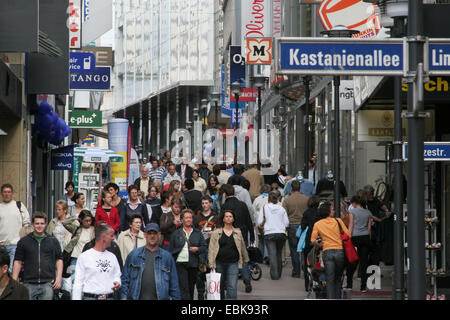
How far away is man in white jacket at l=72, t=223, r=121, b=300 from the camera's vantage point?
1032 centimetres

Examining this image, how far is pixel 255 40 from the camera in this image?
93.2 ft

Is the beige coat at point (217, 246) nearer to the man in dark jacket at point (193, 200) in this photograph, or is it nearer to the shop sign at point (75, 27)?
the man in dark jacket at point (193, 200)

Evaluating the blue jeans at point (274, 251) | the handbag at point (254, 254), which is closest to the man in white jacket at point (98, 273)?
the handbag at point (254, 254)

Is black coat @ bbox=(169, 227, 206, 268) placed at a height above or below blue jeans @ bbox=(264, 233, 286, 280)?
above

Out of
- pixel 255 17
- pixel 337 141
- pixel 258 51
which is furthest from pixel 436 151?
pixel 255 17

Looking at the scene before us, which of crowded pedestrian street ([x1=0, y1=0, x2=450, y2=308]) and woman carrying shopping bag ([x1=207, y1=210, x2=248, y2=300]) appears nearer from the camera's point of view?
crowded pedestrian street ([x1=0, y1=0, x2=450, y2=308])

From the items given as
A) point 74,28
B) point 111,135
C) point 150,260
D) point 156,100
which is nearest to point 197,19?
point 156,100

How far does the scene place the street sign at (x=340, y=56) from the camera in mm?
8305

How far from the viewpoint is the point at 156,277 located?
34.3 ft

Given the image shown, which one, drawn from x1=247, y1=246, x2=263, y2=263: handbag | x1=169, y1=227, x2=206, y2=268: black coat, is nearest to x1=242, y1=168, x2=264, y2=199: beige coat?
x1=247, y1=246, x2=263, y2=263: handbag

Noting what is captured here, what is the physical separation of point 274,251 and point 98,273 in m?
8.73

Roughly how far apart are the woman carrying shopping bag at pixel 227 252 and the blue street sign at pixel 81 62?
31.4 feet

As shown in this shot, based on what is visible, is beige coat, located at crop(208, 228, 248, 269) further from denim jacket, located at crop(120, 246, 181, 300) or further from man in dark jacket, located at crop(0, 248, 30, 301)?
man in dark jacket, located at crop(0, 248, 30, 301)

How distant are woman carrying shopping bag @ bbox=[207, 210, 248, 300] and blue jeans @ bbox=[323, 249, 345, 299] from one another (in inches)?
47.3
